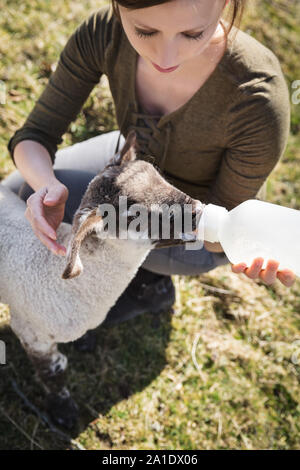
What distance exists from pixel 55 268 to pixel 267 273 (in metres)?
1.14

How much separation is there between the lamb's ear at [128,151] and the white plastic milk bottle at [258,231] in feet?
1.89

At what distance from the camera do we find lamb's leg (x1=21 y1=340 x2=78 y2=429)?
2510 millimetres

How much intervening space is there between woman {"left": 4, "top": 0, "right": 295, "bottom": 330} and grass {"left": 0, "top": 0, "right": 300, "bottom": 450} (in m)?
0.88

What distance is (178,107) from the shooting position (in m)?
2.21

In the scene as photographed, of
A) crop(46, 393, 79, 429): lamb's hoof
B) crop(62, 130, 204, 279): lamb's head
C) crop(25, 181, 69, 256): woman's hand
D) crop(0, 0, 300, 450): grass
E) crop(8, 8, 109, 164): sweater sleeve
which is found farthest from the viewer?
crop(0, 0, 300, 450): grass

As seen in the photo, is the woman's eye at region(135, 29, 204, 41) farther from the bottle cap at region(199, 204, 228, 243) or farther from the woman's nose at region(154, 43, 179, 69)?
the bottle cap at region(199, 204, 228, 243)

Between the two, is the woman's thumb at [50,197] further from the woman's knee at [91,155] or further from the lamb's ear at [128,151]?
the woman's knee at [91,155]

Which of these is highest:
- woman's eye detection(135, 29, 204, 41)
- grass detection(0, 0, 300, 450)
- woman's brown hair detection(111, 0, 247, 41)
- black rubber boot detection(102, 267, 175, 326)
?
woman's brown hair detection(111, 0, 247, 41)

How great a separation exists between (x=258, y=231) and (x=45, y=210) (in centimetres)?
113

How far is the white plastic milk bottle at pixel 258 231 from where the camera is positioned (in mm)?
1775

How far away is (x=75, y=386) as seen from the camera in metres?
3.04

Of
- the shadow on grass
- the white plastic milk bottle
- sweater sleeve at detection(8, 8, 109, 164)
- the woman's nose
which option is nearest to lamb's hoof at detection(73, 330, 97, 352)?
the shadow on grass
